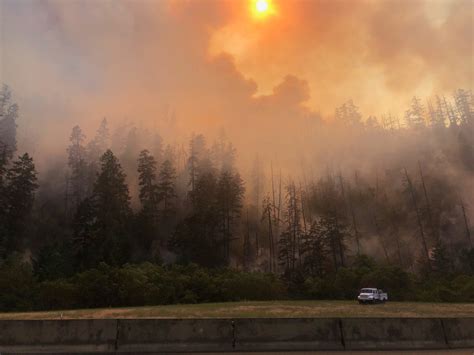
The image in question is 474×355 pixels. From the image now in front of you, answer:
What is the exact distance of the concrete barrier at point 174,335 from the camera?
1016cm

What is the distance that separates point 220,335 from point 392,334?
487 centimetres

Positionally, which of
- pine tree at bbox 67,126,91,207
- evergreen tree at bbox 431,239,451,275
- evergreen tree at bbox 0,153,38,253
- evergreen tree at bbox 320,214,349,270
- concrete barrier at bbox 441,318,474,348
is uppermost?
pine tree at bbox 67,126,91,207

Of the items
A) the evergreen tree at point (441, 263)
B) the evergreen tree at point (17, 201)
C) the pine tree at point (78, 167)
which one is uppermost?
the pine tree at point (78, 167)

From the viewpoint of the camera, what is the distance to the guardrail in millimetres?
10109

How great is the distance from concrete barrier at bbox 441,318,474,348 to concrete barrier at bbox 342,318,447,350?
0.21m

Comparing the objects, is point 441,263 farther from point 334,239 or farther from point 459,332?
point 459,332

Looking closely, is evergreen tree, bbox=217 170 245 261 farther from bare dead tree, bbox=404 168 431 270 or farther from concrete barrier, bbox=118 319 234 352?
concrete barrier, bbox=118 319 234 352

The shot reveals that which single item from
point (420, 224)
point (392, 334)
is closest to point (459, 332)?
point (392, 334)

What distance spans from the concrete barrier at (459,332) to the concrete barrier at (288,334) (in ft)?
10.8

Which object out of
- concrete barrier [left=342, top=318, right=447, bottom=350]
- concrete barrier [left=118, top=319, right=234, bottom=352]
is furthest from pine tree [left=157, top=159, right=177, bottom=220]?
concrete barrier [left=342, top=318, right=447, bottom=350]

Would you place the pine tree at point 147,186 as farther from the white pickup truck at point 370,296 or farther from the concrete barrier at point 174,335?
the concrete barrier at point 174,335

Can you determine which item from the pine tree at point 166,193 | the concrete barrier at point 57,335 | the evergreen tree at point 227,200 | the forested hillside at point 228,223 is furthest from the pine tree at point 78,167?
the concrete barrier at point 57,335

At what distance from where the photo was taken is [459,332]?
11109mm

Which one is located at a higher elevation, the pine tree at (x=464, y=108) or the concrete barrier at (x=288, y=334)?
the pine tree at (x=464, y=108)
